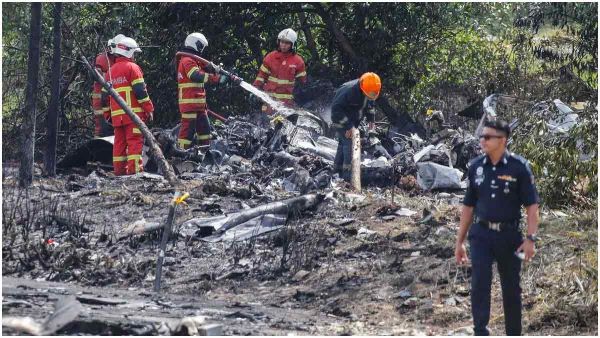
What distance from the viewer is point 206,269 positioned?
976 centimetres

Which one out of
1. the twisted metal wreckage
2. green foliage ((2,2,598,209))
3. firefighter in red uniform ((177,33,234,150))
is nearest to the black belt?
the twisted metal wreckage

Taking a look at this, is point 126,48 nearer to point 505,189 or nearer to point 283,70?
point 283,70

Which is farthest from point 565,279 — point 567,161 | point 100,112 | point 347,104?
point 100,112

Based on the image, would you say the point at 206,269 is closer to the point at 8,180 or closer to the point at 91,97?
the point at 8,180

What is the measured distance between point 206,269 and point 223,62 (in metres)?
8.62

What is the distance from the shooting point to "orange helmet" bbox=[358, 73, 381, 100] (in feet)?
42.9

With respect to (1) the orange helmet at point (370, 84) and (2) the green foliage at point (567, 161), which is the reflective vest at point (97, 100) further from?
(2) the green foliage at point (567, 161)

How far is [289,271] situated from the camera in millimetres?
9516

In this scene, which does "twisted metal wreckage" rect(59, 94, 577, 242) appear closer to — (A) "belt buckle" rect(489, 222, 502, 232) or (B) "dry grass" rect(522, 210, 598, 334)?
(B) "dry grass" rect(522, 210, 598, 334)

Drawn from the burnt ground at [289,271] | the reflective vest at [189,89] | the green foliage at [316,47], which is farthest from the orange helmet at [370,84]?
the green foliage at [316,47]

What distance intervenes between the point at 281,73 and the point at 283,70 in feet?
0.17

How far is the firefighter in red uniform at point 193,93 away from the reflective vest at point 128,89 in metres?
1.18

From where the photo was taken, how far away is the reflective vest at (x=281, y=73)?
16703mm

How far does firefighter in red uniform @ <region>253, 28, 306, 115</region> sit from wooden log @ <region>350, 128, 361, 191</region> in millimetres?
3148
